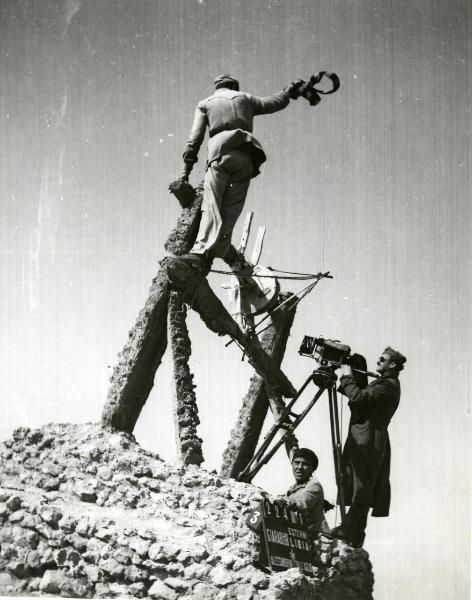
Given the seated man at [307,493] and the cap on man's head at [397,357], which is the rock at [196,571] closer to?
the seated man at [307,493]

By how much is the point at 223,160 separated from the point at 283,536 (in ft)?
12.3

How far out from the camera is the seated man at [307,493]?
9500 millimetres

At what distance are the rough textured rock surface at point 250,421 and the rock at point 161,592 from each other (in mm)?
2991

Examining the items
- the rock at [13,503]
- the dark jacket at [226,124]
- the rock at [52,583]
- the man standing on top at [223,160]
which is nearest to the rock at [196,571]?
the rock at [52,583]

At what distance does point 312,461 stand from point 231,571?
1573 millimetres

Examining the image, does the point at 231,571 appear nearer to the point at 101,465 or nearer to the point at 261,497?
the point at 261,497

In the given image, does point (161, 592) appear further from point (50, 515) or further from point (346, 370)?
point (346, 370)

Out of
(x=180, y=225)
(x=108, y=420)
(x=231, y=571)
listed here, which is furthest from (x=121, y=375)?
(x=231, y=571)

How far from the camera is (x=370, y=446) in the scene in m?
10.6

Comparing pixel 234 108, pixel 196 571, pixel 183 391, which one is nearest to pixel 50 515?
pixel 196 571

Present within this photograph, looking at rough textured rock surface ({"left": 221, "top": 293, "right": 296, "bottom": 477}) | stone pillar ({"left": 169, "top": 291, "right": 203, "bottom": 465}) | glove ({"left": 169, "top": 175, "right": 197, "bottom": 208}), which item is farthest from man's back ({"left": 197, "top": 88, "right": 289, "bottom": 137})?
rough textured rock surface ({"left": 221, "top": 293, "right": 296, "bottom": 477})

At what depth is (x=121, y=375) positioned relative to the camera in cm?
1062

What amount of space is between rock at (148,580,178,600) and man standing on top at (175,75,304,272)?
10.9ft

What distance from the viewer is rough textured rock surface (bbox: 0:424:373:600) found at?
28.2 feet
